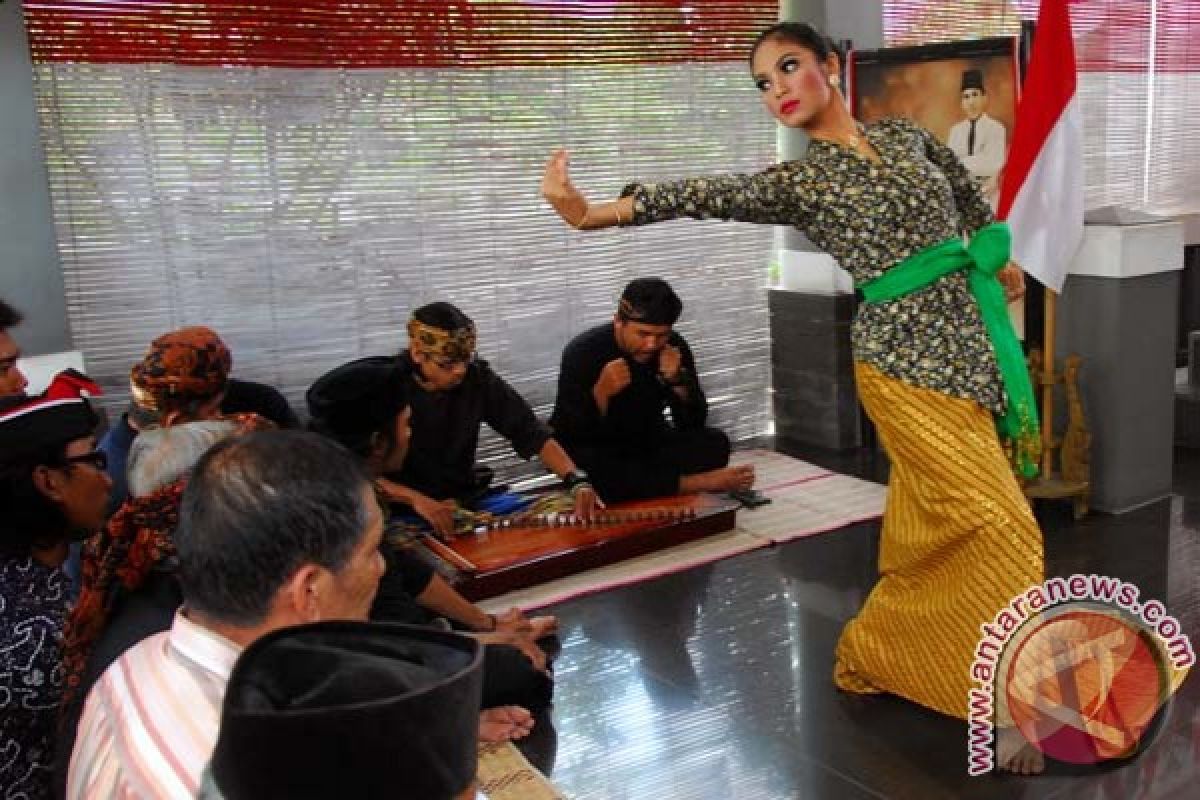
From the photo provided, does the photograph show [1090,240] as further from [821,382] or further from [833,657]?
[833,657]

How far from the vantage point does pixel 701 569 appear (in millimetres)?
3758

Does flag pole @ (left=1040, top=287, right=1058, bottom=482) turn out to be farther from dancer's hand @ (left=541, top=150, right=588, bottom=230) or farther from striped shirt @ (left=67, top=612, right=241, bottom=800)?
striped shirt @ (left=67, top=612, right=241, bottom=800)

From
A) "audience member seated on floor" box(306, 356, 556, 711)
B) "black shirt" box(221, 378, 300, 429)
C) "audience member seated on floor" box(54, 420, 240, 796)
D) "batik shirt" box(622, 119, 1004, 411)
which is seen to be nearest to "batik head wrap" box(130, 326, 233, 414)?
"audience member seated on floor" box(306, 356, 556, 711)

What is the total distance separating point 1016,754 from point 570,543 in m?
1.60

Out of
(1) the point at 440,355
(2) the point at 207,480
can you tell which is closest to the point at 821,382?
(1) the point at 440,355

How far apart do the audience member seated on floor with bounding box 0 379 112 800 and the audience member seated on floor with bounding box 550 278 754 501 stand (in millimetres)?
2428

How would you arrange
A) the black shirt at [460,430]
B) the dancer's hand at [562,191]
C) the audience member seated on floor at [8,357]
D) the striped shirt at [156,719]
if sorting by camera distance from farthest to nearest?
the black shirt at [460,430] → the audience member seated on floor at [8,357] → the dancer's hand at [562,191] → the striped shirt at [156,719]

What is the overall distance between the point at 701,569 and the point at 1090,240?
186 cm

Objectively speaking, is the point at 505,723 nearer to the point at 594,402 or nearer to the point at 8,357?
the point at 8,357

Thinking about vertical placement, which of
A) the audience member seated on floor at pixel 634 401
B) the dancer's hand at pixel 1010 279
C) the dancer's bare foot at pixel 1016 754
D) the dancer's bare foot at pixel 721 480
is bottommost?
the dancer's bare foot at pixel 1016 754

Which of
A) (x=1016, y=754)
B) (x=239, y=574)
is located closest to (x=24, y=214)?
(x=239, y=574)

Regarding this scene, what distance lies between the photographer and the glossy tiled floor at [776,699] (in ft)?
8.14

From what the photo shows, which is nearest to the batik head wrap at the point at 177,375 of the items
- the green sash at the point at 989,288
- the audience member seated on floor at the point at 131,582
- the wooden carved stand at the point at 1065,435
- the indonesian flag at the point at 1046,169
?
the audience member seated on floor at the point at 131,582

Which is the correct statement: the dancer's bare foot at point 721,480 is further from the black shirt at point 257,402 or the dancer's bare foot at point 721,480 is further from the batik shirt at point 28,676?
the batik shirt at point 28,676
